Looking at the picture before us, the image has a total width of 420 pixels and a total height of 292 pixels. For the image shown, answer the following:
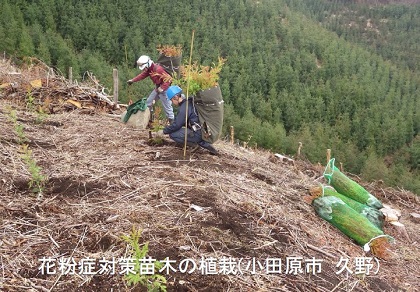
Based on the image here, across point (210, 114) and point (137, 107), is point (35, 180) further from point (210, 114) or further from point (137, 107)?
point (137, 107)

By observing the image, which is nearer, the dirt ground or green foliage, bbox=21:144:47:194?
the dirt ground

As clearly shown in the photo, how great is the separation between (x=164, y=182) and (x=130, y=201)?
60 centimetres

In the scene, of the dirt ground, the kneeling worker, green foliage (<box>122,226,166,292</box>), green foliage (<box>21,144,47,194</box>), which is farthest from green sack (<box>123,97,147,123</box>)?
green foliage (<box>122,226,166,292</box>)

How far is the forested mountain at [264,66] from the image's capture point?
48.9 metres

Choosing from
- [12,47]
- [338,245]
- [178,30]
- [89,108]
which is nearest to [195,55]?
[178,30]

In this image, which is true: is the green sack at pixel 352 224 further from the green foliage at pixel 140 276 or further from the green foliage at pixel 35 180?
the green foliage at pixel 35 180

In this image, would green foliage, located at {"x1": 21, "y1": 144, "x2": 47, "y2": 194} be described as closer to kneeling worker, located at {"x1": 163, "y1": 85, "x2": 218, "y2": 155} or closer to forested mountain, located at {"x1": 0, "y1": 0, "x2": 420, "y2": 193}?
kneeling worker, located at {"x1": 163, "y1": 85, "x2": 218, "y2": 155}

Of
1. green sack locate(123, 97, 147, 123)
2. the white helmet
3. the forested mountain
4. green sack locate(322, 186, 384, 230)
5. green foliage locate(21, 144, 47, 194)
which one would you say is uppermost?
the white helmet

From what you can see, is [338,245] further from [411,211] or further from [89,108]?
[89,108]

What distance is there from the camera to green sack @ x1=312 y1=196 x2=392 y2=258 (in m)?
4.77

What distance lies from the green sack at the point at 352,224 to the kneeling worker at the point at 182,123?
203cm

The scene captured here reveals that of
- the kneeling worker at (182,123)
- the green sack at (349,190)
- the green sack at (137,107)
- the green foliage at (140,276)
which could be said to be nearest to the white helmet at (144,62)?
the green sack at (137,107)

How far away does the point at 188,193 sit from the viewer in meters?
4.46

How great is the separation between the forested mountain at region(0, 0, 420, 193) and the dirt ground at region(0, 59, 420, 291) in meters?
38.5
